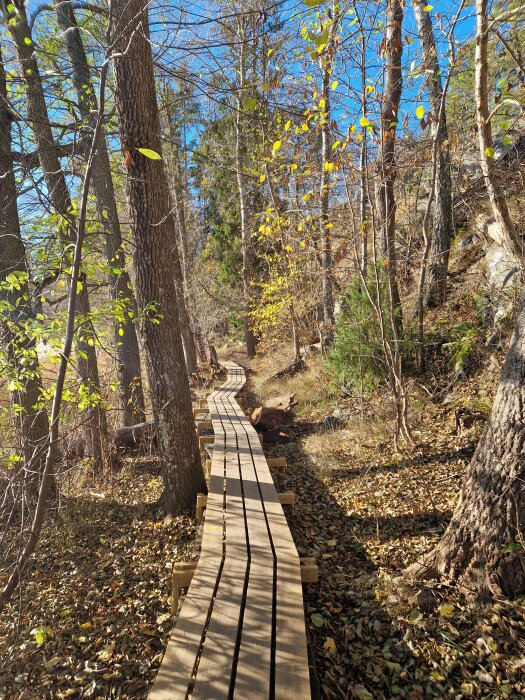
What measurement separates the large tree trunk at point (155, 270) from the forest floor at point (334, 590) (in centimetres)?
70

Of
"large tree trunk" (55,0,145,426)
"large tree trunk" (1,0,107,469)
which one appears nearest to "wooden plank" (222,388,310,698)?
"large tree trunk" (1,0,107,469)

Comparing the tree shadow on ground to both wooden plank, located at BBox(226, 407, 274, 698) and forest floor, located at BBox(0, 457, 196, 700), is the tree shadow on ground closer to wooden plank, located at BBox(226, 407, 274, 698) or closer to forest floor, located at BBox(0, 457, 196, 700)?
wooden plank, located at BBox(226, 407, 274, 698)

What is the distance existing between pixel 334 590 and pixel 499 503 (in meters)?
1.50

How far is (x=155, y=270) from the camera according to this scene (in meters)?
4.33

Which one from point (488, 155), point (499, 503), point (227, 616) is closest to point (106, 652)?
point (227, 616)

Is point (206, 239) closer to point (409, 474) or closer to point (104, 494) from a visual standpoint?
point (104, 494)

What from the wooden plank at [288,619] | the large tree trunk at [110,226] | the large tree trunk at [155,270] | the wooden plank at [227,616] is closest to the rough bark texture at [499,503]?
the wooden plank at [288,619]

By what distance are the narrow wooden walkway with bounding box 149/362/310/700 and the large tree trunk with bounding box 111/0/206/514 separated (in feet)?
2.02

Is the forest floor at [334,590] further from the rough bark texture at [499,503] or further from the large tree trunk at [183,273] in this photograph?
the large tree trunk at [183,273]

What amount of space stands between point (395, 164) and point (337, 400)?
15.0 feet

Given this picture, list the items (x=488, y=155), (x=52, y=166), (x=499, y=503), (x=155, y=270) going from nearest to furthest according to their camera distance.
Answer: (x=499, y=503) < (x=488, y=155) < (x=155, y=270) < (x=52, y=166)

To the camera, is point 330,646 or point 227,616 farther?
point 330,646

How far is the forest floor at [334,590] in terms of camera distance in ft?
8.21

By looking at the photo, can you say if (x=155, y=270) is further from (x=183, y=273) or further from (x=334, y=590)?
(x=183, y=273)
